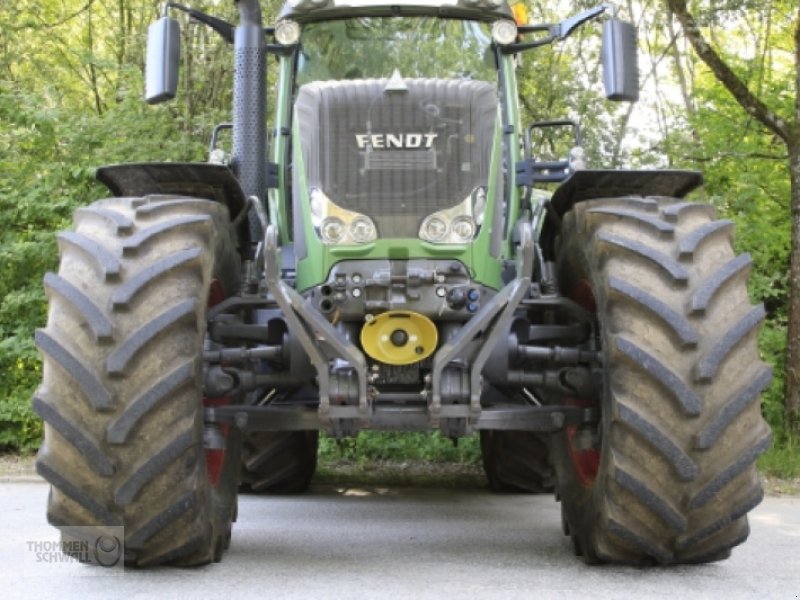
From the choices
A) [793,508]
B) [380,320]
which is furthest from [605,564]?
[793,508]

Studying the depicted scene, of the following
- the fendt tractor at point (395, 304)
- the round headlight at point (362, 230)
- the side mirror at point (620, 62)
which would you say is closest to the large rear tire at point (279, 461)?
the fendt tractor at point (395, 304)

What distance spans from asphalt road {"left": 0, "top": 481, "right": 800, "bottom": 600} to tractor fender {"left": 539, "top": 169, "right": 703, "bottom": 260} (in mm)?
1828

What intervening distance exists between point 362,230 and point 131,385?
147 centimetres

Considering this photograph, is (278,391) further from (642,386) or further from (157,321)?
(642,386)

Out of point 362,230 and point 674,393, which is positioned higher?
point 362,230

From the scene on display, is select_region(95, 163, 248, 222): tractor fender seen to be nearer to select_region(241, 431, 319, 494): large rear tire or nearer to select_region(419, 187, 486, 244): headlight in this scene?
select_region(419, 187, 486, 244): headlight

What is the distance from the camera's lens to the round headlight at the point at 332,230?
5770mm

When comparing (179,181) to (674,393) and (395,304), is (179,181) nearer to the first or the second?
(395,304)

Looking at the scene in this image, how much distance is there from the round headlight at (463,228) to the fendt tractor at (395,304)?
0.05 feet

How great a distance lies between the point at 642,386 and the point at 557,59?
473 inches

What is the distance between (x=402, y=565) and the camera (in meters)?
5.49

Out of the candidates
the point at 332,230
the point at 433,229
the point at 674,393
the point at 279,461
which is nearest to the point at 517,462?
the point at 279,461

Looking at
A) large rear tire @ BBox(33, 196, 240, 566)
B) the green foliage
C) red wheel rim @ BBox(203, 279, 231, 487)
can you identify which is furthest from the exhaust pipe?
the green foliage

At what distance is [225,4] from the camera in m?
15.3
